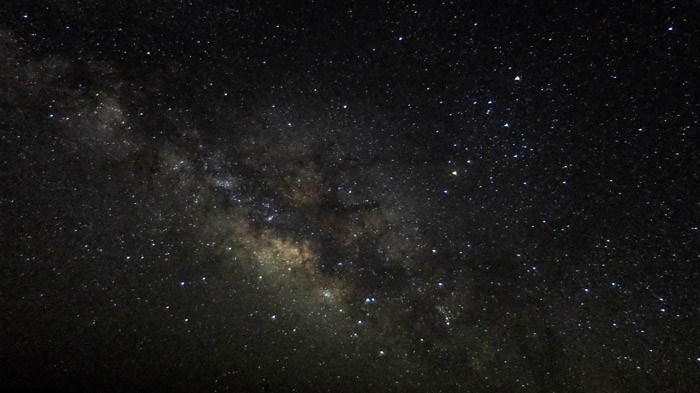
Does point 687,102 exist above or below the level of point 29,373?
above

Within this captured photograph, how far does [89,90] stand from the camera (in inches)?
103

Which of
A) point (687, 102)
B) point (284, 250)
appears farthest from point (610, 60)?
point (284, 250)

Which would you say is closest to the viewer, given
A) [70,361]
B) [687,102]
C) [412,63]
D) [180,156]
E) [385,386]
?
[687,102]

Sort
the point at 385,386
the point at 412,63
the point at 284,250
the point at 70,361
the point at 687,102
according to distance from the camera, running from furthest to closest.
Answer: the point at 70,361
the point at 385,386
the point at 284,250
the point at 412,63
the point at 687,102

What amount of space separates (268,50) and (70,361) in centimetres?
496

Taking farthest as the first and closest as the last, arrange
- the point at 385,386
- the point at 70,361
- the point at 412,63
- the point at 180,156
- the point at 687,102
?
the point at 70,361, the point at 385,386, the point at 180,156, the point at 412,63, the point at 687,102

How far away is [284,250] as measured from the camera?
3.12 m

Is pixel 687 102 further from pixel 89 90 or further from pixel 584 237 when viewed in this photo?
pixel 89 90

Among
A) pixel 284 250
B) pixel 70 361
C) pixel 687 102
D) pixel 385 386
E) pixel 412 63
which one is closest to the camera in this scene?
pixel 687 102

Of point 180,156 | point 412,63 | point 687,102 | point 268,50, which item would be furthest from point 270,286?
point 687,102

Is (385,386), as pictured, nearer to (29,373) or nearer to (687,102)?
(687,102)

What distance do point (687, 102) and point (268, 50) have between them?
3483 mm

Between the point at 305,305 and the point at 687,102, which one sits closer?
the point at 687,102

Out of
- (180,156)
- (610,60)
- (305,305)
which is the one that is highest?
(610,60)
